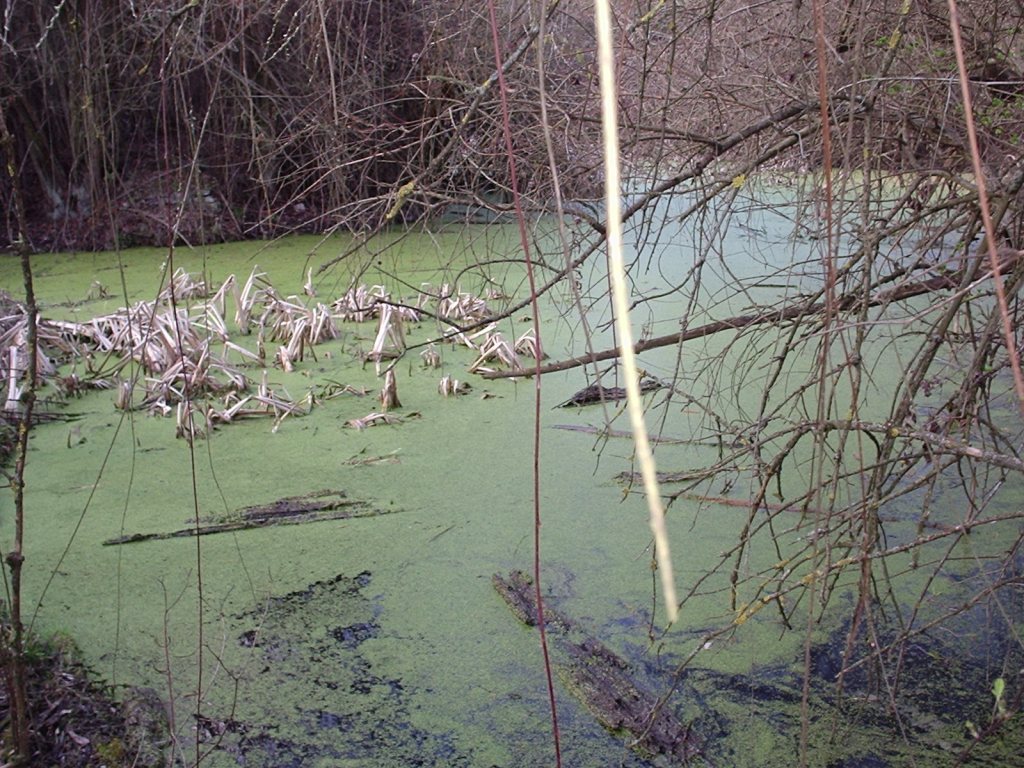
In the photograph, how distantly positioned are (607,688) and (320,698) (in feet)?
1.81

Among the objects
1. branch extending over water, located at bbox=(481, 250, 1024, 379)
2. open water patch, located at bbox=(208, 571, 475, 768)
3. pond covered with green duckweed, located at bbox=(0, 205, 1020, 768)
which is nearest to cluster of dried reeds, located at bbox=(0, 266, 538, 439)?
pond covered with green duckweed, located at bbox=(0, 205, 1020, 768)

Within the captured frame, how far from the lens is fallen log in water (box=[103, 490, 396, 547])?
274cm

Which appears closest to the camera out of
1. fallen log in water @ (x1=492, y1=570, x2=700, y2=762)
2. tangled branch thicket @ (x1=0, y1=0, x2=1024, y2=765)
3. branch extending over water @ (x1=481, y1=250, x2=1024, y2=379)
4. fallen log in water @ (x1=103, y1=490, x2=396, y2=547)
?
tangled branch thicket @ (x1=0, y1=0, x2=1024, y2=765)

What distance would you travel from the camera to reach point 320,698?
208cm

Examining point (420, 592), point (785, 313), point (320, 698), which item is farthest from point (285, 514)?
point (785, 313)

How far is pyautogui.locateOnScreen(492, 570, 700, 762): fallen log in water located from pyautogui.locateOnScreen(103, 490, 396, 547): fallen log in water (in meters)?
0.63

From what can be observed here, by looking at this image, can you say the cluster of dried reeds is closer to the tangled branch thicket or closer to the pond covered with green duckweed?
the pond covered with green duckweed

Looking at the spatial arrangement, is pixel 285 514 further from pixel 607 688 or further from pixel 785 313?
pixel 785 313

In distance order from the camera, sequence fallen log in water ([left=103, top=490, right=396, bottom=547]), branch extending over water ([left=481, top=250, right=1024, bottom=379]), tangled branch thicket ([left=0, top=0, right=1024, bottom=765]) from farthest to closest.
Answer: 1. fallen log in water ([left=103, top=490, right=396, bottom=547])
2. branch extending over water ([left=481, top=250, right=1024, bottom=379])
3. tangled branch thicket ([left=0, top=0, right=1024, bottom=765])

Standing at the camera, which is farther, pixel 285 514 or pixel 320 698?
pixel 285 514

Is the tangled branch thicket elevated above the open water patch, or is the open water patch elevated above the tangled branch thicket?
the tangled branch thicket

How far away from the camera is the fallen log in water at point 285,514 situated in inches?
108

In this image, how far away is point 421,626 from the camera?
2332 mm

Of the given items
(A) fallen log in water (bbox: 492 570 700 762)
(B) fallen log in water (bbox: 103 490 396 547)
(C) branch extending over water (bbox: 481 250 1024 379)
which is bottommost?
(A) fallen log in water (bbox: 492 570 700 762)
